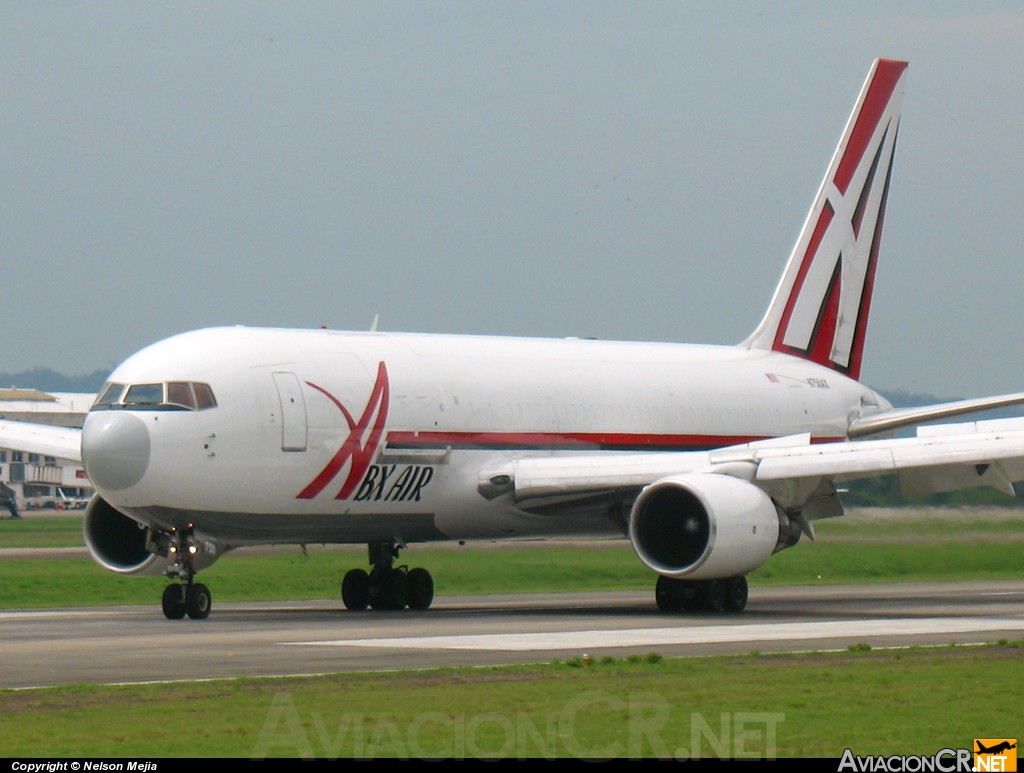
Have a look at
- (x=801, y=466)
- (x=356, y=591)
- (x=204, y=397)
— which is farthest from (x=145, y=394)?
(x=801, y=466)

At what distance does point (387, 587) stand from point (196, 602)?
14.4ft

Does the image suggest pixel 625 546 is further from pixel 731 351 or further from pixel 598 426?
pixel 598 426

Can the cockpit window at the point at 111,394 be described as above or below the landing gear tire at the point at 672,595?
above

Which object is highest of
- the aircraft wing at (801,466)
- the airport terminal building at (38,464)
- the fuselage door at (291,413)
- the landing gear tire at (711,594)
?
the fuselage door at (291,413)

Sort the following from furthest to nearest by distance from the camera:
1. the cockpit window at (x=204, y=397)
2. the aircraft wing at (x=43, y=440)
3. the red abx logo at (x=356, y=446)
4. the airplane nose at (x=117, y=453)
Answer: the aircraft wing at (x=43, y=440), the red abx logo at (x=356, y=446), the cockpit window at (x=204, y=397), the airplane nose at (x=117, y=453)

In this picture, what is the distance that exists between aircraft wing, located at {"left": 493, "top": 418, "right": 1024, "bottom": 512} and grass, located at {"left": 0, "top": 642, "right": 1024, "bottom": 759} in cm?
879

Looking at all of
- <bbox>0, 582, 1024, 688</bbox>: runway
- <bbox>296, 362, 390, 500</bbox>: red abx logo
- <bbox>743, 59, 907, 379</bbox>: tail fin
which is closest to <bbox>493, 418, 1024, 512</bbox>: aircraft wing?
<bbox>0, 582, 1024, 688</bbox>: runway

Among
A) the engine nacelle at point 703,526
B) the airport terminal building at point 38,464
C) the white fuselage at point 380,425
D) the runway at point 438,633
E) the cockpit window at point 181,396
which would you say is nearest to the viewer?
the runway at point 438,633

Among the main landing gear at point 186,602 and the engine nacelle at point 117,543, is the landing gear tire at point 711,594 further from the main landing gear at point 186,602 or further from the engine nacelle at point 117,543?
the engine nacelle at point 117,543

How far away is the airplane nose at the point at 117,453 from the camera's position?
22766 millimetres

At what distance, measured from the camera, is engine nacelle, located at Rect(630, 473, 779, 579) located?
24.2 metres

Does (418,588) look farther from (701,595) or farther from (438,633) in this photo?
(438,633)

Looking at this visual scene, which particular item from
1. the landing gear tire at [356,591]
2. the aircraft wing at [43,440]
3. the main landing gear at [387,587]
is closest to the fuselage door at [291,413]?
the main landing gear at [387,587]

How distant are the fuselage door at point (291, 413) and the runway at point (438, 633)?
231 cm
